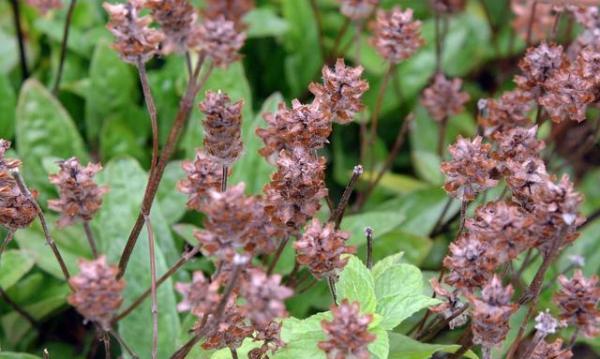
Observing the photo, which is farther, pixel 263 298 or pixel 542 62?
pixel 542 62

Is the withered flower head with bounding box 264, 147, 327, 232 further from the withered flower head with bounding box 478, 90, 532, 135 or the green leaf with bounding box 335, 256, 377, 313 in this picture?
the withered flower head with bounding box 478, 90, 532, 135

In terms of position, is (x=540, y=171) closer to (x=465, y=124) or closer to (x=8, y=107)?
(x=465, y=124)

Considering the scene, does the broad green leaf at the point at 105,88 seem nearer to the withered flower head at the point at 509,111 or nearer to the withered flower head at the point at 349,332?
the withered flower head at the point at 509,111

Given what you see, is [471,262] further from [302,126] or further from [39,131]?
[39,131]

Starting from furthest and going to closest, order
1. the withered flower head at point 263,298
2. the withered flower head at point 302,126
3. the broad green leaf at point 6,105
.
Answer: the broad green leaf at point 6,105 → the withered flower head at point 302,126 → the withered flower head at point 263,298

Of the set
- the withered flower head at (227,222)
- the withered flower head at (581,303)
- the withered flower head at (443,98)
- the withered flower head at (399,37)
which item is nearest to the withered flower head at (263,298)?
the withered flower head at (227,222)

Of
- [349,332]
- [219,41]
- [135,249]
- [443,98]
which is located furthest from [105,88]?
[349,332]

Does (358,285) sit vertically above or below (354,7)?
below
